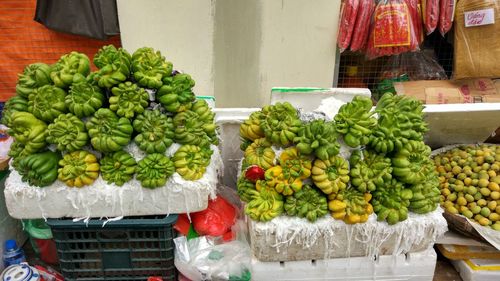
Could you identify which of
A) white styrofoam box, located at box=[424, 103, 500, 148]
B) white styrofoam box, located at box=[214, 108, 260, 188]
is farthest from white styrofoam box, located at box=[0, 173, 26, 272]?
white styrofoam box, located at box=[424, 103, 500, 148]

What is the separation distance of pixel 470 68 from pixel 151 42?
2470 mm

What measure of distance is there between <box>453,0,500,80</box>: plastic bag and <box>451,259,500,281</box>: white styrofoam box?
1373mm

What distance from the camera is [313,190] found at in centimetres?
163

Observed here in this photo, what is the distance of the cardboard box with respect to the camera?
268 centimetres

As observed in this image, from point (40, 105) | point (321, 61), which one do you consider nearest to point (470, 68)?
point (321, 61)

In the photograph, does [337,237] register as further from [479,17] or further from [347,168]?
[479,17]

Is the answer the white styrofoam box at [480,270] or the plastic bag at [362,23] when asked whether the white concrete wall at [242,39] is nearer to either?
the plastic bag at [362,23]

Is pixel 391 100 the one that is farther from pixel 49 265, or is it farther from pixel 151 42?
pixel 49 265

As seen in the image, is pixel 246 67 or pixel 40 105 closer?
pixel 40 105

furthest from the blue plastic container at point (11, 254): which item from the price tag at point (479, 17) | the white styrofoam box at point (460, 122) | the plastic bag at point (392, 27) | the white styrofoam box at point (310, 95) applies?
the price tag at point (479, 17)

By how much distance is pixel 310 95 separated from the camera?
7.46ft

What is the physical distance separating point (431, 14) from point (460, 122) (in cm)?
91

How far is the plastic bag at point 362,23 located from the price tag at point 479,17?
2.24 ft

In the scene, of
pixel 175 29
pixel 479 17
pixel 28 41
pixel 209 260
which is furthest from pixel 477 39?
pixel 28 41
